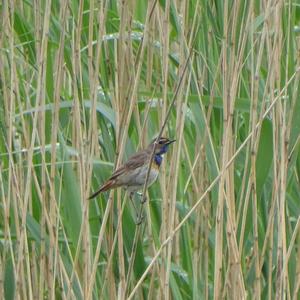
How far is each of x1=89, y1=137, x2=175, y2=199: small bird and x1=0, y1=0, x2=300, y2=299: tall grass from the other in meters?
0.05

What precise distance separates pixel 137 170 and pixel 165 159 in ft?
1.26

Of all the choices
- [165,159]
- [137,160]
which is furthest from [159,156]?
[165,159]

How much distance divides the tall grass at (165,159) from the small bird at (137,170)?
0.15ft

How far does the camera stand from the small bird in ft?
8.92

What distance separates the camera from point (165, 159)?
3232 millimetres

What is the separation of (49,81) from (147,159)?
51cm

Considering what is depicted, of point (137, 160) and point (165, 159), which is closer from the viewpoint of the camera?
point (137, 160)

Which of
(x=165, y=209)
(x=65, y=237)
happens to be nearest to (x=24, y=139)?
(x=65, y=237)

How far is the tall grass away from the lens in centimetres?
271

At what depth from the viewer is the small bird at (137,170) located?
2719 mm

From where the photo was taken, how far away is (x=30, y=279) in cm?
280

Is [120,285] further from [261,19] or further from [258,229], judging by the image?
[261,19]

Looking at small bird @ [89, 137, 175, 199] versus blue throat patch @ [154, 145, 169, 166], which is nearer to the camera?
small bird @ [89, 137, 175, 199]

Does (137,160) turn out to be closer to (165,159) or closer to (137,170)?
(137,170)
